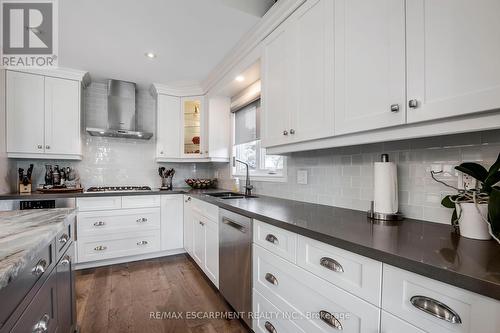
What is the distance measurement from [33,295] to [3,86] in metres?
2.90

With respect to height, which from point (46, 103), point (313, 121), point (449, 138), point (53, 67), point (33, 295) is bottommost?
point (33, 295)

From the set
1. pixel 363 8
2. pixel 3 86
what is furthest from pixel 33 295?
pixel 3 86

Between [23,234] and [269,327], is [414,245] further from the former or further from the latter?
[23,234]

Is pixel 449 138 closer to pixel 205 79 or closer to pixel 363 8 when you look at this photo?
pixel 363 8

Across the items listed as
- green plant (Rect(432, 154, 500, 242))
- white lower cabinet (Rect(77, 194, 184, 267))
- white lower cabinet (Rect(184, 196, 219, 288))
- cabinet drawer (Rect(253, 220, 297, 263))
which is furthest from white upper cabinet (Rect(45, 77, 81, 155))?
green plant (Rect(432, 154, 500, 242))

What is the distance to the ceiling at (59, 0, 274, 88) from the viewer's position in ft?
5.94

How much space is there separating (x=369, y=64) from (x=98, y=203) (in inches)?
119

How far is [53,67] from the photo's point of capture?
2.74 meters

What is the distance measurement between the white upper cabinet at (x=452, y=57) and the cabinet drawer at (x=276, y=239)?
0.79m

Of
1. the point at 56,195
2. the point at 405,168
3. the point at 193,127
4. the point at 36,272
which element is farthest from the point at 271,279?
the point at 193,127

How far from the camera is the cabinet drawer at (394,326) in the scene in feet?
2.33

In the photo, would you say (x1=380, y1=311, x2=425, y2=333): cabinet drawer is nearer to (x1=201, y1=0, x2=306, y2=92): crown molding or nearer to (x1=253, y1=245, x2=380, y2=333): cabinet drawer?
(x1=253, y1=245, x2=380, y2=333): cabinet drawer

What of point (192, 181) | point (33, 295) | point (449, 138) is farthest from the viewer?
point (192, 181)

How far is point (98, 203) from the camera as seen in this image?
276cm
